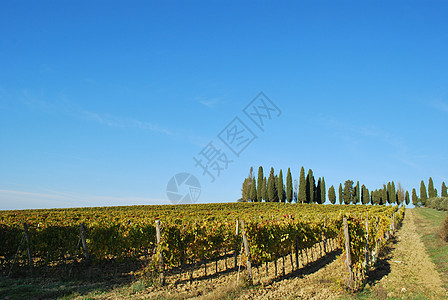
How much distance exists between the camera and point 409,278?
955cm

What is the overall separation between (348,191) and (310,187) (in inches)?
561

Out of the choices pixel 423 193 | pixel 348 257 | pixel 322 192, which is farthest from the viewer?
pixel 423 193

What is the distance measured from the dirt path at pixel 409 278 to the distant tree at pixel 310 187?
5860 centimetres

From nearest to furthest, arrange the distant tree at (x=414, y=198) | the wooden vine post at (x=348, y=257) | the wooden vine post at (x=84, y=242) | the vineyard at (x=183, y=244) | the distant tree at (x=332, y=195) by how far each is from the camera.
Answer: the wooden vine post at (x=348, y=257)
the vineyard at (x=183, y=244)
the wooden vine post at (x=84, y=242)
the distant tree at (x=332, y=195)
the distant tree at (x=414, y=198)

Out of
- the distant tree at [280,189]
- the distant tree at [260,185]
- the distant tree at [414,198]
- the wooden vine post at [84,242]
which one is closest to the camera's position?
the wooden vine post at [84,242]

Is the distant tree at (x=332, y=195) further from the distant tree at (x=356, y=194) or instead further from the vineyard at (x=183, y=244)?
the vineyard at (x=183, y=244)

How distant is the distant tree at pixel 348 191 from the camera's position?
79062 mm

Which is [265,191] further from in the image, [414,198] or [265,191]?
[414,198]

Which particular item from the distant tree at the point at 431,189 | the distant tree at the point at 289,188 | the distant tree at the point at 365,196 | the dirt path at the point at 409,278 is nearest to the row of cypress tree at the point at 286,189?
the distant tree at the point at 289,188

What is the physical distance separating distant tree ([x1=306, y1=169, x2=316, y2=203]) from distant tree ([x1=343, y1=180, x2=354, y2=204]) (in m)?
11.7

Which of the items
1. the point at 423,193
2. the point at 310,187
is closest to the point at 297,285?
the point at 310,187

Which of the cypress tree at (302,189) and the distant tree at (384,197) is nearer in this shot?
the cypress tree at (302,189)

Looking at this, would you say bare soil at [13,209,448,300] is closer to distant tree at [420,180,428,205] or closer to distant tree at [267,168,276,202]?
distant tree at [267,168,276,202]

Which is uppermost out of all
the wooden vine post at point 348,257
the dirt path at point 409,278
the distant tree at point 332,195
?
the distant tree at point 332,195
